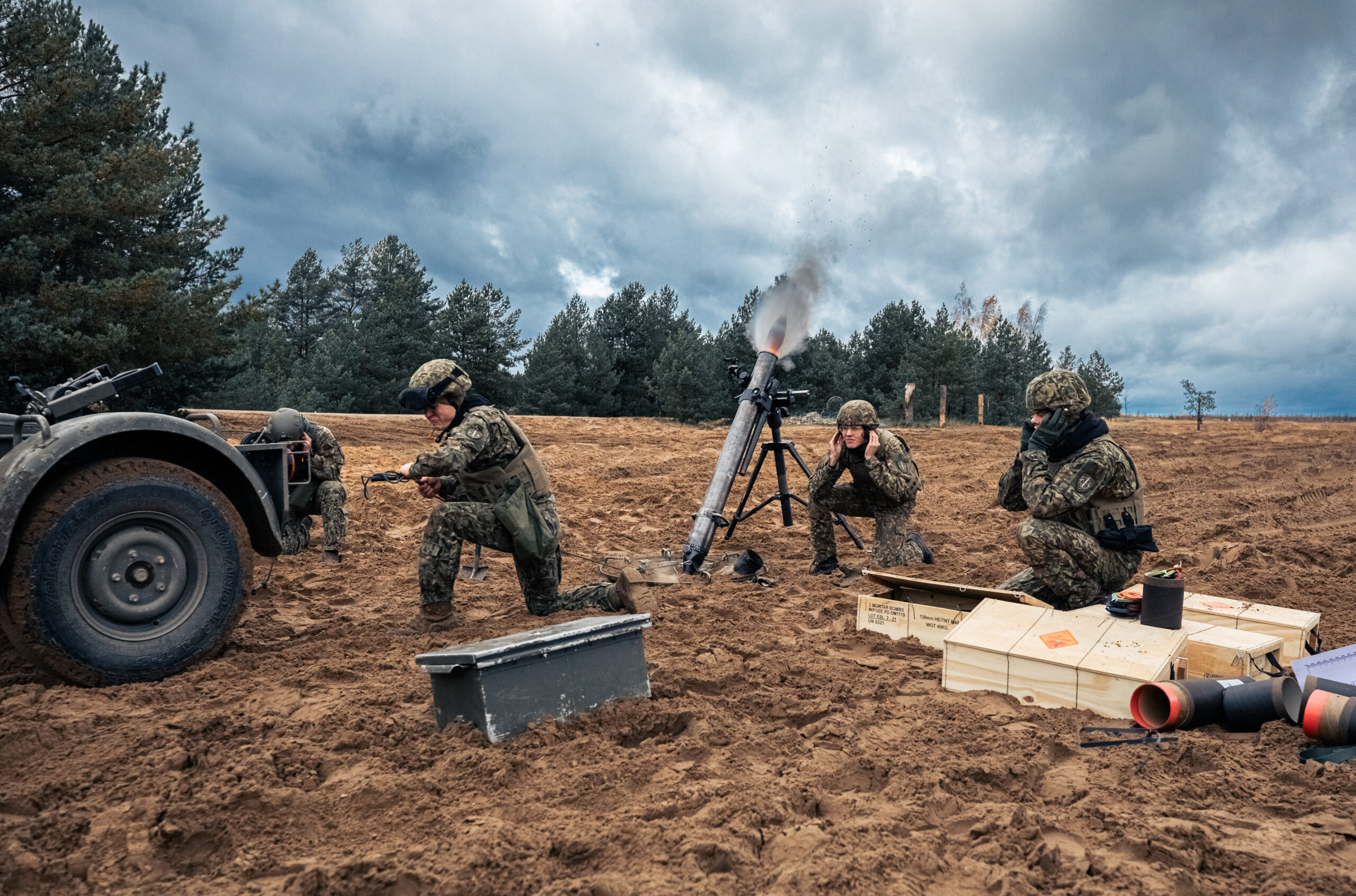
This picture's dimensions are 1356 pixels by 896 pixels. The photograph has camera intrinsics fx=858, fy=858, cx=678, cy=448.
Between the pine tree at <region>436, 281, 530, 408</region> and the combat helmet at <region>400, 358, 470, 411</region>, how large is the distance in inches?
952

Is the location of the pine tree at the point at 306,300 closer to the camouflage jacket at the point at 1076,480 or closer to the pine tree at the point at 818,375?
the pine tree at the point at 818,375

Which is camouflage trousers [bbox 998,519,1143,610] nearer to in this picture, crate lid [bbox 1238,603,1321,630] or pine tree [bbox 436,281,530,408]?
crate lid [bbox 1238,603,1321,630]

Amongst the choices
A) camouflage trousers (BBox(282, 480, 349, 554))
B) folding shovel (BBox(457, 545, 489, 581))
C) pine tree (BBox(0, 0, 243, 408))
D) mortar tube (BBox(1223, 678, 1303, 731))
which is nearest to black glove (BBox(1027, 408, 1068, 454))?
mortar tube (BBox(1223, 678, 1303, 731))

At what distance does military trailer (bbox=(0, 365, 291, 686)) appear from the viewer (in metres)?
3.50

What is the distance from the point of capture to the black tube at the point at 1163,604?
12.9 feet

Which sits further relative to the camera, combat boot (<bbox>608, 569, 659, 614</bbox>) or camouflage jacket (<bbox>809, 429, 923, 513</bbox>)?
camouflage jacket (<bbox>809, 429, 923, 513</bbox>)

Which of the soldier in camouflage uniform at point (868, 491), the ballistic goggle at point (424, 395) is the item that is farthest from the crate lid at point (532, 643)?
the soldier in camouflage uniform at point (868, 491)

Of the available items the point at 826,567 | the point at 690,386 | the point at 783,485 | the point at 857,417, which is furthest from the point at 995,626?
the point at 690,386

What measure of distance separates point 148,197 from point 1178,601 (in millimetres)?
15902

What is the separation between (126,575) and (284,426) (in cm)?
399

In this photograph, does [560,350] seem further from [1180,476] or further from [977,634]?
[977,634]

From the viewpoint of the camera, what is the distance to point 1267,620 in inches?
163

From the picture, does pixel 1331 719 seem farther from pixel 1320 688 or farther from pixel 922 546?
pixel 922 546

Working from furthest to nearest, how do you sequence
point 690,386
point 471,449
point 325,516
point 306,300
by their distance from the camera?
point 306,300 → point 690,386 → point 325,516 → point 471,449
